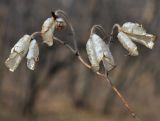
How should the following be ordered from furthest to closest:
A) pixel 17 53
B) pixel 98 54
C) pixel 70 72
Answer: pixel 70 72 → pixel 17 53 → pixel 98 54

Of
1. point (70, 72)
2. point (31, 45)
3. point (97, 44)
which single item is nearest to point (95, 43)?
point (97, 44)

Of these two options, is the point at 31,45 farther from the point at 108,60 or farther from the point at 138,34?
the point at 138,34

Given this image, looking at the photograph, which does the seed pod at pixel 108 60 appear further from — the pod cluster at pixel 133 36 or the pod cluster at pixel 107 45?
the pod cluster at pixel 133 36

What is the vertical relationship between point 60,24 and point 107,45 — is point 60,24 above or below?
above

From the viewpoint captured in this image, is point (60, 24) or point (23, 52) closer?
point (60, 24)

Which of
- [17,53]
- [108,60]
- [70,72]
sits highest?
[17,53]

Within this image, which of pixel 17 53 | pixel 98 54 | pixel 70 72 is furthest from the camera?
pixel 70 72

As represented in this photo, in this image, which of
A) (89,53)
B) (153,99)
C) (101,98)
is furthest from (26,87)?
(89,53)
